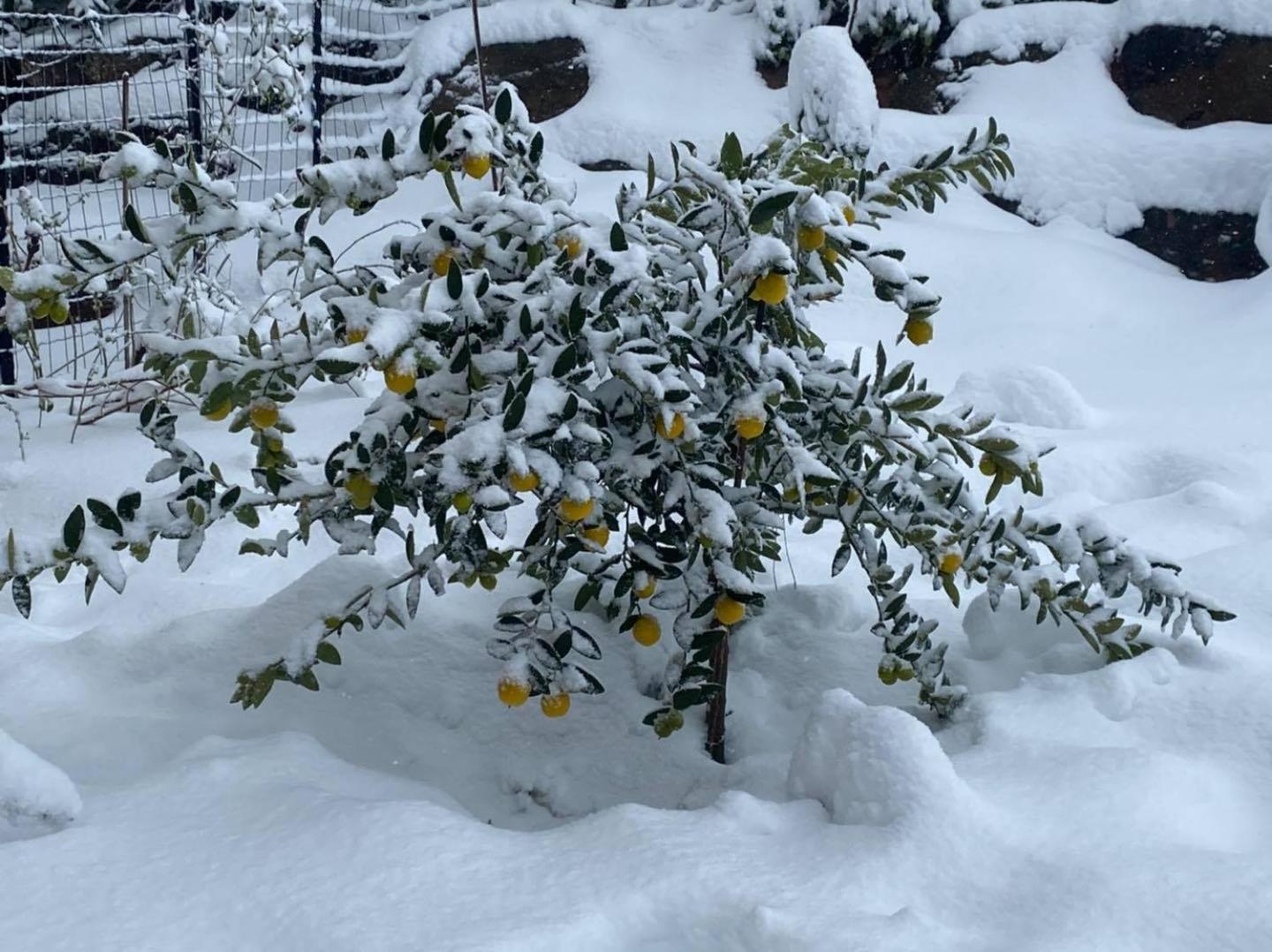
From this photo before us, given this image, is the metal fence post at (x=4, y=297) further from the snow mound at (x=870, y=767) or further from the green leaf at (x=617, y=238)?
the snow mound at (x=870, y=767)

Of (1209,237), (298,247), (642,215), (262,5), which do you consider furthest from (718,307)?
(1209,237)

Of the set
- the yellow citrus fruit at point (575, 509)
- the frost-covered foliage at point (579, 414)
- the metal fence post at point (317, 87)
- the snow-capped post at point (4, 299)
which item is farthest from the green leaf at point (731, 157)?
the metal fence post at point (317, 87)

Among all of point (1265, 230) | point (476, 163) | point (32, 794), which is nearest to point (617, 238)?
point (476, 163)

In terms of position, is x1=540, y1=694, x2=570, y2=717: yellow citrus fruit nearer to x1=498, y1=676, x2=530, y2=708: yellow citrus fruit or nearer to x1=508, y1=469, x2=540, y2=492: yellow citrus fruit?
x1=498, y1=676, x2=530, y2=708: yellow citrus fruit

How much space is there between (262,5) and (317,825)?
3442 millimetres

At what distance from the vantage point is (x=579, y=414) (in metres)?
1.16

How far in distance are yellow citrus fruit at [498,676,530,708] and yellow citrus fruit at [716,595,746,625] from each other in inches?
8.7

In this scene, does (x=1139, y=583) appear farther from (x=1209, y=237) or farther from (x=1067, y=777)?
(x=1209, y=237)

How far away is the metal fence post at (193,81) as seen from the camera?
397 cm

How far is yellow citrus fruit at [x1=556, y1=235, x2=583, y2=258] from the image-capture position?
1.21 metres

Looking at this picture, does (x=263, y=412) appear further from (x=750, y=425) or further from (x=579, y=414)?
(x=750, y=425)

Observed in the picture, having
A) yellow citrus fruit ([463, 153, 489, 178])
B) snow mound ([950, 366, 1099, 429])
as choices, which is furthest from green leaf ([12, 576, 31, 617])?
snow mound ([950, 366, 1099, 429])

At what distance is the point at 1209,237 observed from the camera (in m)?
4.77

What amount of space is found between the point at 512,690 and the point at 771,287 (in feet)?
1.55
